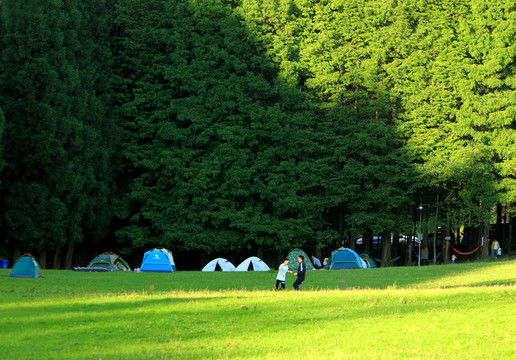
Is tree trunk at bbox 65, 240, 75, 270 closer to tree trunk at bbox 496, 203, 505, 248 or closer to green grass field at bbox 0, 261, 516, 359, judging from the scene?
green grass field at bbox 0, 261, 516, 359

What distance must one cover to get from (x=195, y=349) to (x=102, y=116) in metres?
30.3

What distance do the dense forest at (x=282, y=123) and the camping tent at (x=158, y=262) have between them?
3.17 metres

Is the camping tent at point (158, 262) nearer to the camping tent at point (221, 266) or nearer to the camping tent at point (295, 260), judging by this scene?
the camping tent at point (221, 266)

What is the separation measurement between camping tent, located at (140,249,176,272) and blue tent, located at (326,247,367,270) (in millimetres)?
9166

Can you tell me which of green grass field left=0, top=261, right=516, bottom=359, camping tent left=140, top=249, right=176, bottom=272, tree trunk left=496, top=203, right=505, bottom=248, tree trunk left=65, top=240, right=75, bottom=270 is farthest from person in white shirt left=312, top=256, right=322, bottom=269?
green grass field left=0, top=261, right=516, bottom=359

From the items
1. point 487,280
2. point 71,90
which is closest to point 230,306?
point 487,280

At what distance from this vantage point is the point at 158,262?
37.8 meters

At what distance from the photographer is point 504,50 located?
41.2 m

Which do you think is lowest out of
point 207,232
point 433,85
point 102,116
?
point 207,232

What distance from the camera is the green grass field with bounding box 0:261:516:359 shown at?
41.1 ft

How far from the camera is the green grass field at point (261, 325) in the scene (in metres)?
12.5

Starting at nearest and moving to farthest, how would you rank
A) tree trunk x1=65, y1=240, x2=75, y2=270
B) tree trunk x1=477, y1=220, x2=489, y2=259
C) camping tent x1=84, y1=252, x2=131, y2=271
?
camping tent x1=84, y1=252, x2=131, y2=271
tree trunk x1=65, y1=240, x2=75, y2=270
tree trunk x1=477, y1=220, x2=489, y2=259

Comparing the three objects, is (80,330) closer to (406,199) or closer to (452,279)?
(452,279)

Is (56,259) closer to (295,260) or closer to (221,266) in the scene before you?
(221,266)
